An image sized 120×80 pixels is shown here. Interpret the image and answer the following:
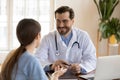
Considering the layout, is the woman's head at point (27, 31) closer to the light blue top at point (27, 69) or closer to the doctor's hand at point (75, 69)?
the light blue top at point (27, 69)

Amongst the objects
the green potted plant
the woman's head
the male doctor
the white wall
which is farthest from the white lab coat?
the white wall

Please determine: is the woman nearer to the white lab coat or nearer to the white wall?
the white lab coat

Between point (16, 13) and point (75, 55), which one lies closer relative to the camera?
point (75, 55)

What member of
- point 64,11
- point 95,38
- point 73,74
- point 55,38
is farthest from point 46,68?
point 95,38

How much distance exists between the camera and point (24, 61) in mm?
1491

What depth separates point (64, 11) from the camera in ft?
8.05

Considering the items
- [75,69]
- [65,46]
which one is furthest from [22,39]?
[65,46]

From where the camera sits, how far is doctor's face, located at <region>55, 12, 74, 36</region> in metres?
2.45

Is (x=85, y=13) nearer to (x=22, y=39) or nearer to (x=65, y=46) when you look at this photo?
(x=65, y=46)

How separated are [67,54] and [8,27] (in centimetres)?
324

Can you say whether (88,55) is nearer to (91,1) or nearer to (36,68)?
(36,68)

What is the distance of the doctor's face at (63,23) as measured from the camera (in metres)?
2.45

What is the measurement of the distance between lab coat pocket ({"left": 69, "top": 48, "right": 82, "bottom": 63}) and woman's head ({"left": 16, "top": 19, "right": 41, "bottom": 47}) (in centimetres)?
97

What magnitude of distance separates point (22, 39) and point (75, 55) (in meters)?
1.02
